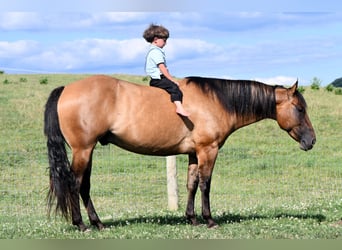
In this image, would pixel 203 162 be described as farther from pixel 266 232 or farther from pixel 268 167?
pixel 268 167

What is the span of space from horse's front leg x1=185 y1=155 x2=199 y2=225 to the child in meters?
0.90

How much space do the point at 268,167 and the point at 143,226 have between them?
27.0 ft

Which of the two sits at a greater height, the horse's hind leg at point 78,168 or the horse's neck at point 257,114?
the horse's neck at point 257,114

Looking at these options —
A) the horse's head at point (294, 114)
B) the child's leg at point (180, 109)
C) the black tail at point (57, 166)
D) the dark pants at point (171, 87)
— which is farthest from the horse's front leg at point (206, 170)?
the black tail at point (57, 166)

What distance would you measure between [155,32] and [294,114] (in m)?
2.37

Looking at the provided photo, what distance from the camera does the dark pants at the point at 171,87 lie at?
7410 millimetres

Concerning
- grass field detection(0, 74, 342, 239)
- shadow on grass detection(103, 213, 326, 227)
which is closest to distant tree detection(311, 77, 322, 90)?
grass field detection(0, 74, 342, 239)

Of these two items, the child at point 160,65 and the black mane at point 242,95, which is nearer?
the child at point 160,65


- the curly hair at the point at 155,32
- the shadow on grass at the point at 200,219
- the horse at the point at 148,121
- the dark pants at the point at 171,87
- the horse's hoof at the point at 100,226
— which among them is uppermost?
the curly hair at the point at 155,32

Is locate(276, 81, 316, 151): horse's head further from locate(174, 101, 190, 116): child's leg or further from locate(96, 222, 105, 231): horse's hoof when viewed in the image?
locate(96, 222, 105, 231): horse's hoof

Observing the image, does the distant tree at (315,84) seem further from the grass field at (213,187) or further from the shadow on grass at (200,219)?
the shadow on grass at (200,219)

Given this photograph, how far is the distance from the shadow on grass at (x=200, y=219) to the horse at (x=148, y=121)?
377 mm

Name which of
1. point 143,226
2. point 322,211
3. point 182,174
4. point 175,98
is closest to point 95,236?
point 143,226

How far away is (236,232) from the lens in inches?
277
